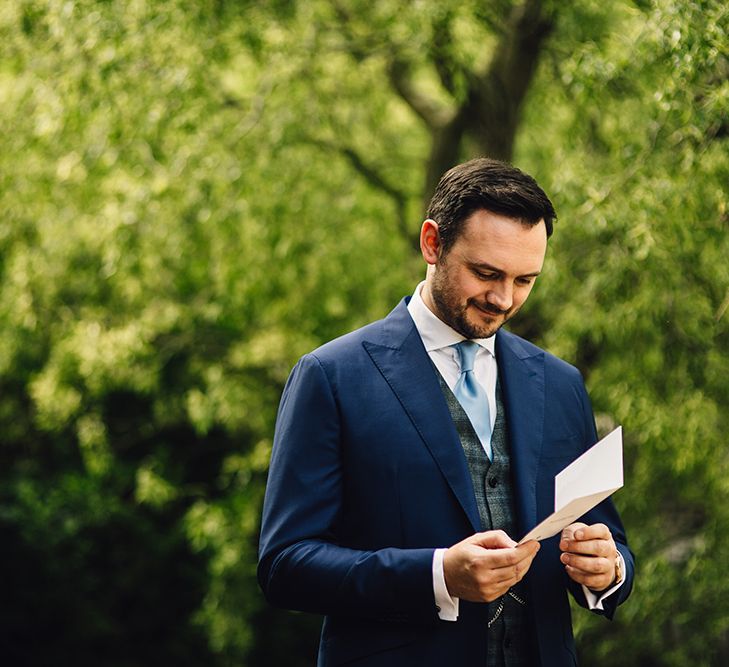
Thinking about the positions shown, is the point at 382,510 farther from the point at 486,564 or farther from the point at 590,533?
the point at 590,533

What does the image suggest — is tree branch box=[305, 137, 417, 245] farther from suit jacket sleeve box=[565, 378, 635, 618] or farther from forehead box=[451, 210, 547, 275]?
forehead box=[451, 210, 547, 275]

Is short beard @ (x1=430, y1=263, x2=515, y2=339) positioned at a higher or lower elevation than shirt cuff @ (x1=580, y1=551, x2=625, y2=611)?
higher

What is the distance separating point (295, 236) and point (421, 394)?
15.9 feet

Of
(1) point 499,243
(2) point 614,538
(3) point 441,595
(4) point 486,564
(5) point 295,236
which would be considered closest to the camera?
(4) point 486,564

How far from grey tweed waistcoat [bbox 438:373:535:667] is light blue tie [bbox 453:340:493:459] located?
1 cm

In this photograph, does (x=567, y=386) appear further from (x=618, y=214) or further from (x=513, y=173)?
(x=618, y=214)

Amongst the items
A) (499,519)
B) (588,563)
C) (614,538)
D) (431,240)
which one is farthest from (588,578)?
(431,240)

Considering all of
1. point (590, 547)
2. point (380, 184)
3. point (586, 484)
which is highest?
point (380, 184)

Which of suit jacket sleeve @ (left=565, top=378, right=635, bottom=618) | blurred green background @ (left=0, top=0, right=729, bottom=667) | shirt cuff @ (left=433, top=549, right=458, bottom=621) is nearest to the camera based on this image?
shirt cuff @ (left=433, top=549, right=458, bottom=621)

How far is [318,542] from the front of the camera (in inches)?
78.6

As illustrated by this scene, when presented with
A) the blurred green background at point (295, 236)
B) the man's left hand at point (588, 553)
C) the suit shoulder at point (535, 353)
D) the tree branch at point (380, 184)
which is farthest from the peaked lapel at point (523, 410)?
the tree branch at point (380, 184)

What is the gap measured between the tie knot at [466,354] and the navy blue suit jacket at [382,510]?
0.08 m

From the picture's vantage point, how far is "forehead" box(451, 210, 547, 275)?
202 centimetres

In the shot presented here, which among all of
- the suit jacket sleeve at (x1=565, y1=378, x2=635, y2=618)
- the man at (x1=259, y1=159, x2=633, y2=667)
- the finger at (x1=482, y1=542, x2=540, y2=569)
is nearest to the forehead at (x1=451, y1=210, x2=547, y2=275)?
the man at (x1=259, y1=159, x2=633, y2=667)
